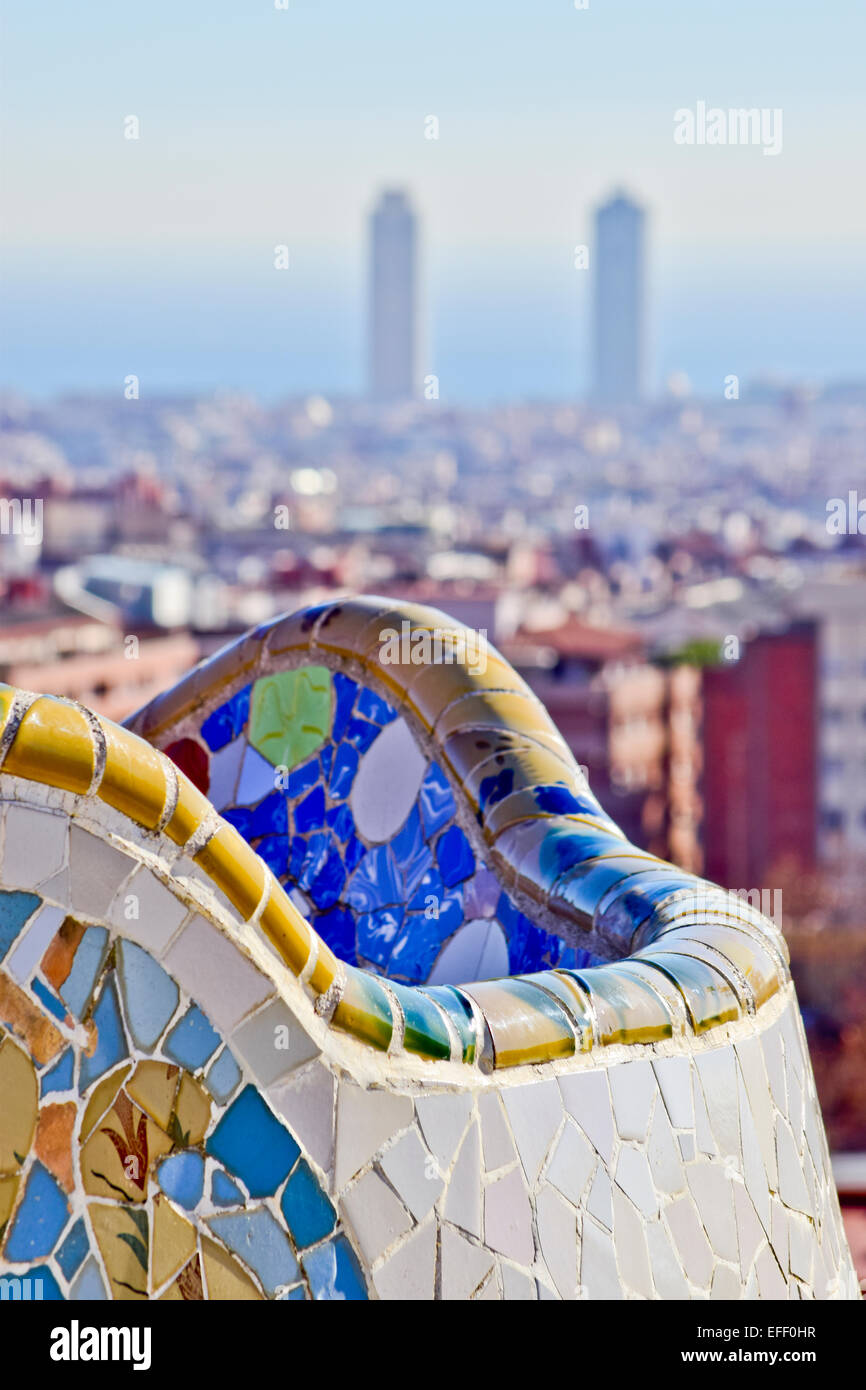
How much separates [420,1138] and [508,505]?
444 ft

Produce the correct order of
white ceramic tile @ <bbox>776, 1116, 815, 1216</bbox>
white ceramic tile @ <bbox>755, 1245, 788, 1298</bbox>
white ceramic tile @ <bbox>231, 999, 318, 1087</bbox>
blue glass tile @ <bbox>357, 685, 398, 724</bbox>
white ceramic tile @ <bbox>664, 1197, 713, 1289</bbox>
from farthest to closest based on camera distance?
blue glass tile @ <bbox>357, 685, 398, 724</bbox> < white ceramic tile @ <bbox>776, 1116, 815, 1216</bbox> < white ceramic tile @ <bbox>755, 1245, 788, 1298</bbox> < white ceramic tile @ <bbox>664, 1197, 713, 1289</bbox> < white ceramic tile @ <bbox>231, 999, 318, 1087</bbox>

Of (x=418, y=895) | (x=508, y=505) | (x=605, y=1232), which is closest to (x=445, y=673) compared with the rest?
(x=418, y=895)

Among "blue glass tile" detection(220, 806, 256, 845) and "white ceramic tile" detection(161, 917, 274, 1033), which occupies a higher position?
"blue glass tile" detection(220, 806, 256, 845)

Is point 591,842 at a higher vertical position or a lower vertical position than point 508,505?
lower

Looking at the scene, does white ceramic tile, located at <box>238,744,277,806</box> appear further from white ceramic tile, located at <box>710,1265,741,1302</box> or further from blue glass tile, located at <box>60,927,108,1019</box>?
blue glass tile, located at <box>60,927,108,1019</box>

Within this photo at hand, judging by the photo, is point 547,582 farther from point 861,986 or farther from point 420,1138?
point 420,1138

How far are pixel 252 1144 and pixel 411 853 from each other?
4.17 ft

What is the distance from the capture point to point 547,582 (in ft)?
225

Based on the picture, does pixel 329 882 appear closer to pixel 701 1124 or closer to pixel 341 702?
pixel 341 702

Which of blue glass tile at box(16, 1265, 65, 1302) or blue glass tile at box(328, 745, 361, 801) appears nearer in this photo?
blue glass tile at box(16, 1265, 65, 1302)

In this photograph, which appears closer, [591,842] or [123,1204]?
[123,1204]

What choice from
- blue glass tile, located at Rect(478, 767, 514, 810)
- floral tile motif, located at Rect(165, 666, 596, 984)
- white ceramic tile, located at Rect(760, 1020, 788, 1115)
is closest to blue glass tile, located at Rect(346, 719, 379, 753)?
floral tile motif, located at Rect(165, 666, 596, 984)

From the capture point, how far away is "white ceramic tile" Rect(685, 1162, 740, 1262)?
9.53 feet

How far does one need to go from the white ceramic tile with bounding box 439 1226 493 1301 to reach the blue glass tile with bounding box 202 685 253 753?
1662 millimetres
